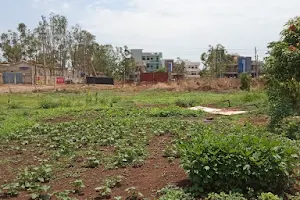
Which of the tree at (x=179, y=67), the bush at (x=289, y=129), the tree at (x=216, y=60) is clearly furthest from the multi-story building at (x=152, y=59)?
the bush at (x=289, y=129)

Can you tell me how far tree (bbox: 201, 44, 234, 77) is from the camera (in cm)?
5816

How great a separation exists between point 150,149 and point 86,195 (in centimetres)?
286

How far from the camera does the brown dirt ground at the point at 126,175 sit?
5129mm

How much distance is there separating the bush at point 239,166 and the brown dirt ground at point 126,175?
596 mm

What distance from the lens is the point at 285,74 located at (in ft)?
36.3

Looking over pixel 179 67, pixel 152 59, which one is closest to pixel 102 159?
pixel 179 67

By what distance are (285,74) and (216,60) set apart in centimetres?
4923

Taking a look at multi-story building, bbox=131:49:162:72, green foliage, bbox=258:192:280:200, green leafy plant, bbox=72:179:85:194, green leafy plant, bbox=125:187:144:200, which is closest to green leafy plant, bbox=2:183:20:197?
green leafy plant, bbox=72:179:85:194

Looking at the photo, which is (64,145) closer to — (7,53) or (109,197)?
(109,197)

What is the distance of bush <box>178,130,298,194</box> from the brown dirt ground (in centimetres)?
60

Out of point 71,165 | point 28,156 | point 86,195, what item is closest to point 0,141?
point 28,156

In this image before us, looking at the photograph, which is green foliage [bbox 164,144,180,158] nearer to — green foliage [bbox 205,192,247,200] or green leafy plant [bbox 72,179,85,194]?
green leafy plant [bbox 72,179,85,194]

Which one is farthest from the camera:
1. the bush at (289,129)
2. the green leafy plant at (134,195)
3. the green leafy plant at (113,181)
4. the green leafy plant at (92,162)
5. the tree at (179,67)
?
the tree at (179,67)

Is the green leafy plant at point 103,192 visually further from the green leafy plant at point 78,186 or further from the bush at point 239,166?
the bush at point 239,166
